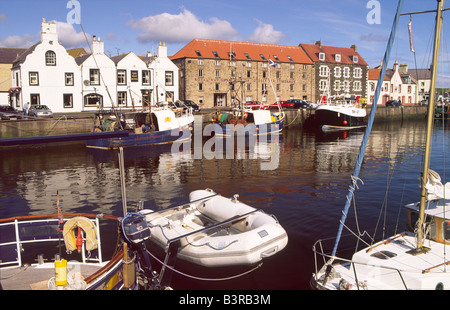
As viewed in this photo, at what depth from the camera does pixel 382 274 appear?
8.98m

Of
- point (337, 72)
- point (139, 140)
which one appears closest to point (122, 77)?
point (139, 140)

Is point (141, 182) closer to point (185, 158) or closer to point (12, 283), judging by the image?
point (185, 158)

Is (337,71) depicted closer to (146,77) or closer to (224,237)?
(146,77)

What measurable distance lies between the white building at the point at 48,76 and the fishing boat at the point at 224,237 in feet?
125

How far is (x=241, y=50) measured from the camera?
64.4 m

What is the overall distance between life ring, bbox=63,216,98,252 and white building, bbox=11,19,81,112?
133 feet

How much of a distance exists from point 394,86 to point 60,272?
8942cm

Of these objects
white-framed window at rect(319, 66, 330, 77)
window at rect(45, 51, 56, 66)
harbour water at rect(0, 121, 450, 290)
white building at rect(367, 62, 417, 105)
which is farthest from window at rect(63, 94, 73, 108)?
white building at rect(367, 62, 417, 105)

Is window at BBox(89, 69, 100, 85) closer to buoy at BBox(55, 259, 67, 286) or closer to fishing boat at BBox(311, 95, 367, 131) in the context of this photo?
fishing boat at BBox(311, 95, 367, 131)

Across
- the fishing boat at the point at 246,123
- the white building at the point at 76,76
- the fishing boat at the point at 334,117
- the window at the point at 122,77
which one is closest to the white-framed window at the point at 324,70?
the fishing boat at the point at 334,117

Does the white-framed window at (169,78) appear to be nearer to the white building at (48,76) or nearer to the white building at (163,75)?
the white building at (163,75)

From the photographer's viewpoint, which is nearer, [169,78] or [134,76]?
[134,76]
